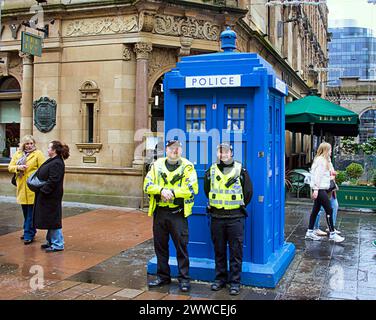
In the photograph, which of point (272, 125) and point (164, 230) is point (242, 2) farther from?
point (164, 230)

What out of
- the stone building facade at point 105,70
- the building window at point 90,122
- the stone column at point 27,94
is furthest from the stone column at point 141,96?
the stone column at point 27,94

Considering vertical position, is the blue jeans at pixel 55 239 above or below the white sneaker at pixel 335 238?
above

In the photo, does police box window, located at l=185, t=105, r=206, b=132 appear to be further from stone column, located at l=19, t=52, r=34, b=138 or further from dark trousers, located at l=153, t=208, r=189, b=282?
stone column, located at l=19, t=52, r=34, b=138

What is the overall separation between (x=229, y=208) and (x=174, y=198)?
66 cm

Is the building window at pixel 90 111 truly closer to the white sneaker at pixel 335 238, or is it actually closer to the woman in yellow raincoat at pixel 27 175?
the woman in yellow raincoat at pixel 27 175

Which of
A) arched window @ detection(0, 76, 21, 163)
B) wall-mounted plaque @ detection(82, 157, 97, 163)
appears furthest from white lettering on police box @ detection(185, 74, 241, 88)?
arched window @ detection(0, 76, 21, 163)

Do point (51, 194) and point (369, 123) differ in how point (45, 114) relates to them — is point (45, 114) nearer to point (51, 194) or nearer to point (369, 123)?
point (51, 194)

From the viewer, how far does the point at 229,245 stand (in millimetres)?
5488

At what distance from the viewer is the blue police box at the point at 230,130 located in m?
5.70

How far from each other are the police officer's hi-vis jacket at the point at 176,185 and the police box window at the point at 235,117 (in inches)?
33.2

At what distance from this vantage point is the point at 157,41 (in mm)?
12297

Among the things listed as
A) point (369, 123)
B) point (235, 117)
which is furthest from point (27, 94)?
point (369, 123)

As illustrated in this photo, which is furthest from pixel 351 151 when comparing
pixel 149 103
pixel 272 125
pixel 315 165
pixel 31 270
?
pixel 31 270
